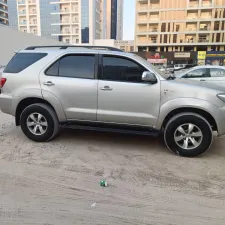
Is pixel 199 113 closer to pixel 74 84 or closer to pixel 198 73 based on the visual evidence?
pixel 74 84

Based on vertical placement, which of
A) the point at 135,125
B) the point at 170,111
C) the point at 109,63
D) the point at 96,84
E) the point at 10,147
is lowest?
the point at 10,147

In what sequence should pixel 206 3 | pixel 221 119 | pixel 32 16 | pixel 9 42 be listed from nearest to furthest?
1. pixel 221 119
2. pixel 9 42
3. pixel 206 3
4. pixel 32 16

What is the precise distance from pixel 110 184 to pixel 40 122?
2114 millimetres

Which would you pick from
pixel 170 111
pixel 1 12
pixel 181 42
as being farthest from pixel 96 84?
pixel 1 12

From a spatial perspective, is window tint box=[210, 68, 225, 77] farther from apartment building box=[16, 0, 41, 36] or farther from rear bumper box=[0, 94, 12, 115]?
apartment building box=[16, 0, 41, 36]

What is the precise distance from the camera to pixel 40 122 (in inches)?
185

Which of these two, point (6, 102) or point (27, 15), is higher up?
point (27, 15)

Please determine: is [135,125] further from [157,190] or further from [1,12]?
[1,12]

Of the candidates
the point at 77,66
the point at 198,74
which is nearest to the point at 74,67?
the point at 77,66

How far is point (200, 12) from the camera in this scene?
199 ft

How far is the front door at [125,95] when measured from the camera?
4.19 metres

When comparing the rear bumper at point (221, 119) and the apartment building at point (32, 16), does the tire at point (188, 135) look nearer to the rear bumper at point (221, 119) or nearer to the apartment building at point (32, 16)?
the rear bumper at point (221, 119)

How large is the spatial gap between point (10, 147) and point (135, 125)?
2389mm

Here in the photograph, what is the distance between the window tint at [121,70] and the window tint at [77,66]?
264 millimetres
